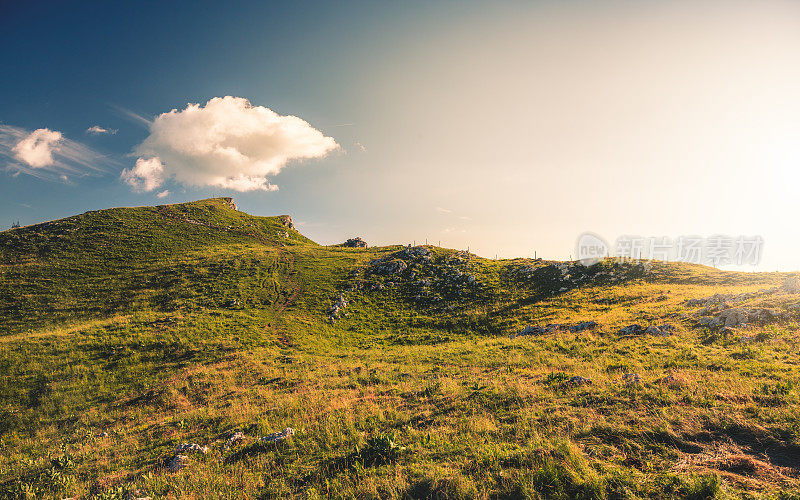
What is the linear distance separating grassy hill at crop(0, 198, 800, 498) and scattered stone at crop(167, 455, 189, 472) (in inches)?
10.5

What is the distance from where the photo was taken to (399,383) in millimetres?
17312

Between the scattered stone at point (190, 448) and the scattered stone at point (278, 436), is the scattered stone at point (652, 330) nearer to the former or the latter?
the scattered stone at point (278, 436)

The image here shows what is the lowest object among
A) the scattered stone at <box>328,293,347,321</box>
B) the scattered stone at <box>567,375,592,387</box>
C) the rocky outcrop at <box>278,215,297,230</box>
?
the scattered stone at <box>328,293,347,321</box>

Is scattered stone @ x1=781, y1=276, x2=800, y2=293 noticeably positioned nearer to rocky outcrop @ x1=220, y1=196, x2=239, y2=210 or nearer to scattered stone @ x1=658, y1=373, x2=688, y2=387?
scattered stone @ x1=658, y1=373, x2=688, y2=387

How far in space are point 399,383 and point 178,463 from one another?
11124 mm

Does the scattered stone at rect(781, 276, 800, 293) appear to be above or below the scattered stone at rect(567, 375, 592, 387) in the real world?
above

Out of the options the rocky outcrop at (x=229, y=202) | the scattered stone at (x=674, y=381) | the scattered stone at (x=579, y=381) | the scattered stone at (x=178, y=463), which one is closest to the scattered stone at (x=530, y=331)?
the scattered stone at (x=579, y=381)

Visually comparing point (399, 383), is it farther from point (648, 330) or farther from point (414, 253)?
point (414, 253)

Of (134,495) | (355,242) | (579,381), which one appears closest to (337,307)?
(134,495)

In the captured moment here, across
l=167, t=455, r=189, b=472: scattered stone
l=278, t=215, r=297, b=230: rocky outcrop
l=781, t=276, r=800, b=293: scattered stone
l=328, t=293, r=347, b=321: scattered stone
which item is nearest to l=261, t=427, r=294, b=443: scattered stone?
l=167, t=455, r=189, b=472: scattered stone

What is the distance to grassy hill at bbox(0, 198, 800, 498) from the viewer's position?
7.29m

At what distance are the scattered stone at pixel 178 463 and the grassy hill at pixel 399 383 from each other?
267 millimetres

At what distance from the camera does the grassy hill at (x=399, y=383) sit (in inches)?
287

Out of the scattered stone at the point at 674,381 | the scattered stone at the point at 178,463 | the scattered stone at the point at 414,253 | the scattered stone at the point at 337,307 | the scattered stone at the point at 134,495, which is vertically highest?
the scattered stone at the point at 414,253
